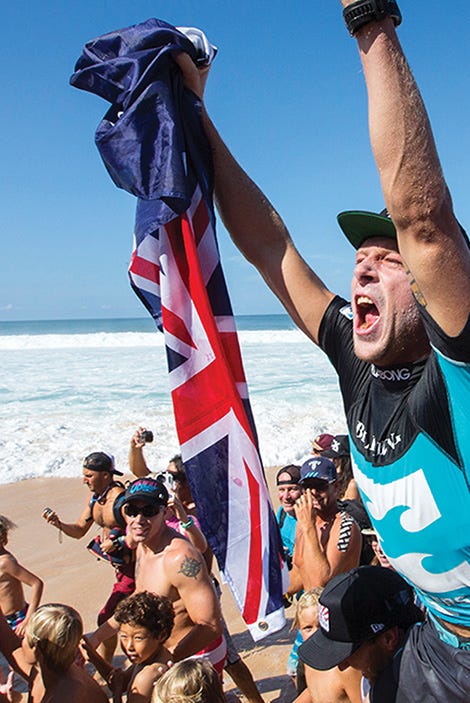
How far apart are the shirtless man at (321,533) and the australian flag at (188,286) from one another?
1.55 meters

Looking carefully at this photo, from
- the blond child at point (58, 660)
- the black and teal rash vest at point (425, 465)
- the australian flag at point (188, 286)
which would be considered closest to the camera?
the black and teal rash vest at point (425, 465)

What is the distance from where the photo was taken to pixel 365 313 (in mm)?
1859

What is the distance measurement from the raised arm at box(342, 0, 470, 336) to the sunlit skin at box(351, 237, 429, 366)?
321mm

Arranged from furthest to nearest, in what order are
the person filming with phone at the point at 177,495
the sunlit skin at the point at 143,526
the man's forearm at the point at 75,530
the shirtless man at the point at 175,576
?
1. the man's forearm at the point at 75,530
2. the person filming with phone at the point at 177,495
3. the sunlit skin at the point at 143,526
4. the shirtless man at the point at 175,576

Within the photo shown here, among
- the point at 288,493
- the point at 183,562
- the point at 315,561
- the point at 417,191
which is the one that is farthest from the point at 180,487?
the point at 417,191

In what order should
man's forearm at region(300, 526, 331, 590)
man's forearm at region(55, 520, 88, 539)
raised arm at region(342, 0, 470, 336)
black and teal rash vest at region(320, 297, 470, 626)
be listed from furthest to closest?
man's forearm at region(55, 520, 88, 539) < man's forearm at region(300, 526, 331, 590) < black and teal rash vest at region(320, 297, 470, 626) < raised arm at region(342, 0, 470, 336)

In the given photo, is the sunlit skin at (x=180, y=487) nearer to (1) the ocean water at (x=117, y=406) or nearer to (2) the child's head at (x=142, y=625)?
(2) the child's head at (x=142, y=625)

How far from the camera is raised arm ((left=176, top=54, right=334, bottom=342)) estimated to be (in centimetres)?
224

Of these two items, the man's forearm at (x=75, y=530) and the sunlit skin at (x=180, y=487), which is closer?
the sunlit skin at (x=180, y=487)

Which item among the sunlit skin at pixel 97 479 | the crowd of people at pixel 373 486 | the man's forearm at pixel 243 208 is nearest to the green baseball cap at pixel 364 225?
the crowd of people at pixel 373 486

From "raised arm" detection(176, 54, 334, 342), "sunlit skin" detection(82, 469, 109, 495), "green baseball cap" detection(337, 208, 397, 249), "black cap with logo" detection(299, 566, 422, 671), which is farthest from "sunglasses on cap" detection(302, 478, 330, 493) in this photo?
"sunlit skin" detection(82, 469, 109, 495)

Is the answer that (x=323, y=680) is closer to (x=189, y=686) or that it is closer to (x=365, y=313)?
(x=189, y=686)

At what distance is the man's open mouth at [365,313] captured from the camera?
5.93ft

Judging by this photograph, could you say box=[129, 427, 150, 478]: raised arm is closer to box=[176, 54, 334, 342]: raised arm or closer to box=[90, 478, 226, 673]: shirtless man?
box=[90, 478, 226, 673]: shirtless man
